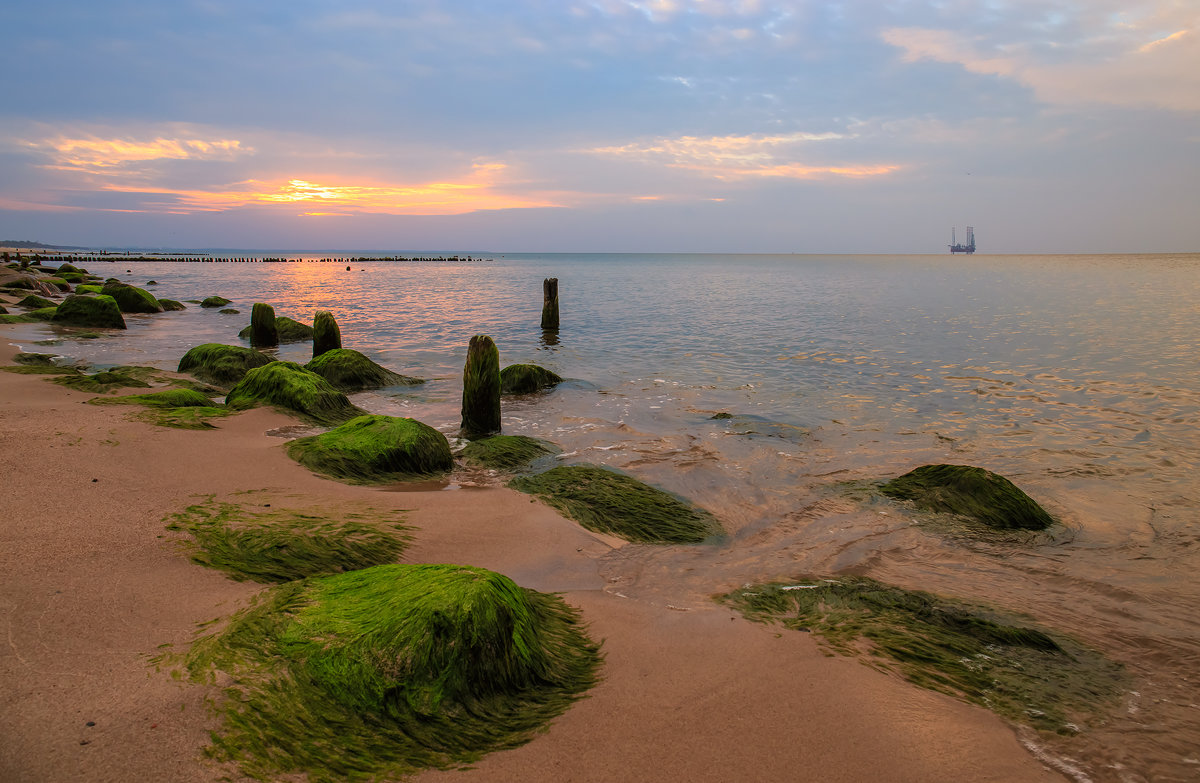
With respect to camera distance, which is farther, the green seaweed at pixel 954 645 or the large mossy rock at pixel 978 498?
the large mossy rock at pixel 978 498

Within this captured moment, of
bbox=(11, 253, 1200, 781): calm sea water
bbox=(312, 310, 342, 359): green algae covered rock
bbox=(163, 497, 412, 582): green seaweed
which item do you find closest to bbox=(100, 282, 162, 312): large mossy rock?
bbox=(11, 253, 1200, 781): calm sea water

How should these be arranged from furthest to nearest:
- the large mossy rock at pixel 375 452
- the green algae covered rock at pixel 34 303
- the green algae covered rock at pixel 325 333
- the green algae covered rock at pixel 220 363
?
the green algae covered rock at pixel 34 303
the green algae covered rock at pixel 325 333
the green algae covered rock at pixel 220 363
the large mossy rock at pixel 375 452

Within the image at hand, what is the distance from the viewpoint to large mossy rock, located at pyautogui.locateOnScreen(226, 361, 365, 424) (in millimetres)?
10141

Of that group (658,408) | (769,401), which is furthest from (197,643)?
(769,401)

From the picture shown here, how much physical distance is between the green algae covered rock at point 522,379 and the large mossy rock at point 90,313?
17189 mm

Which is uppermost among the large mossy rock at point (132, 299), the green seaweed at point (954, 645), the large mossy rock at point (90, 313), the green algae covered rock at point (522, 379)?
the large mossy rock at point (132, 299)

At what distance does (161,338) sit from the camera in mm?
20953

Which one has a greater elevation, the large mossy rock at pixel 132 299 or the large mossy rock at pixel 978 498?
the large mossy rock at pixel 132 299

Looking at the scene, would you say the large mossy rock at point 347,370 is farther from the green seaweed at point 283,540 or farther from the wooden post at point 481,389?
the green seaweed at point 283,540

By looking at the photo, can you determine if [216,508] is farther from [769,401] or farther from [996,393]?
[996,393]

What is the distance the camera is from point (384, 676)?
10.4ft

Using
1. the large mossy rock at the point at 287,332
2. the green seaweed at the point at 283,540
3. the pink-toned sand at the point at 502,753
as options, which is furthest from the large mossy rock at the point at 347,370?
the green seaweed at the point at 283,540

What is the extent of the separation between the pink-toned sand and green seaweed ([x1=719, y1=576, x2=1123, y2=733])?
0.87 ft

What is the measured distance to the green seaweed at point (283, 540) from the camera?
15.2 ft
